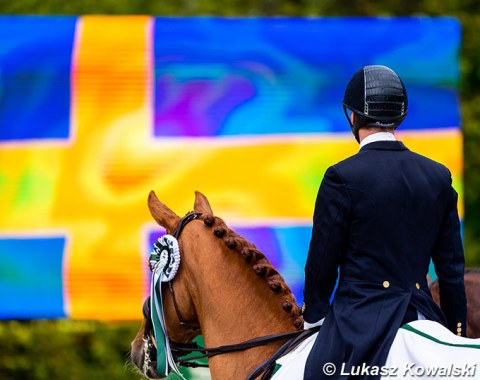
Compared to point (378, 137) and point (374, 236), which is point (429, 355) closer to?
point (374, 236)

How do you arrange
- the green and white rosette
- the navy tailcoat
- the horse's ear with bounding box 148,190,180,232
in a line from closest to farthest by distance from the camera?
1. the navy tailcoat
2. the green and white rosette
3. the horse's ear with bounding box 148,190,180,232

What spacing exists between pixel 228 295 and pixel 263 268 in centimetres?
21

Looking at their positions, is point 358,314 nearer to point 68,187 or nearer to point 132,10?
point 68,187

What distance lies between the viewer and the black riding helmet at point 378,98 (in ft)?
12.4

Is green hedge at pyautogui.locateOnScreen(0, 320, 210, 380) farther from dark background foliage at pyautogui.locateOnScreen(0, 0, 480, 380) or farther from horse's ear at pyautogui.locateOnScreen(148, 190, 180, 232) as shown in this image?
horse's ear at pyautogui.locateOnScreen(148, 190, 180, 232)

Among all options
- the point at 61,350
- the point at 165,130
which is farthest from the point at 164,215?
the point at 61,350

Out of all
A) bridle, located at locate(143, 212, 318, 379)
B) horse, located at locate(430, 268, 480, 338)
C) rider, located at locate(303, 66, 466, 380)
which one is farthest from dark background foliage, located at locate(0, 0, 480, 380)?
rider, located at locate(303, 66, 466, 380)

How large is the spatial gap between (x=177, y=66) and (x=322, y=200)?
15.2 feet

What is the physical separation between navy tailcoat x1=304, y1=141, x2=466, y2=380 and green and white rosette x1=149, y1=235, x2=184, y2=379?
0.72 m

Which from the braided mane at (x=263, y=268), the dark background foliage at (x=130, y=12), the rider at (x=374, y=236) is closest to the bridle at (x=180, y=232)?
the braided mane at (x=263, y=268)

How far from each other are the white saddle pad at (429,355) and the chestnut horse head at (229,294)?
1.75ft

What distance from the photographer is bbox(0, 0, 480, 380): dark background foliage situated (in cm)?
1150

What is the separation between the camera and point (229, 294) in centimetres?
415

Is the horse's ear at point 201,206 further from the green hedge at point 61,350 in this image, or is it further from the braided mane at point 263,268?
the green hedge at point 61,350
